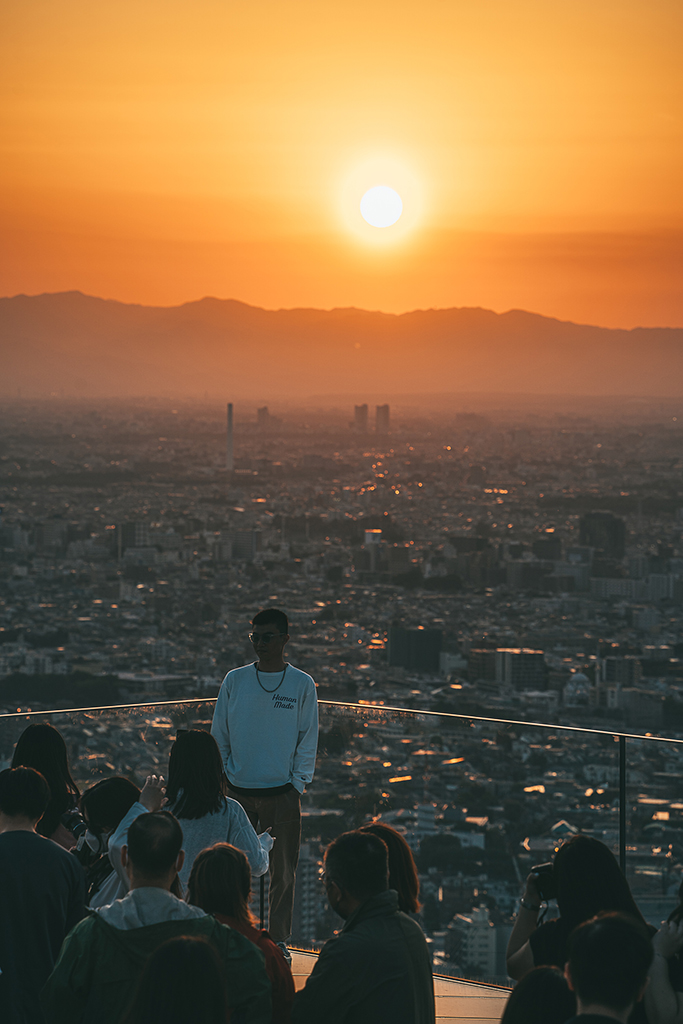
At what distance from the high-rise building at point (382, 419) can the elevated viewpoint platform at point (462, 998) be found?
32.8 m

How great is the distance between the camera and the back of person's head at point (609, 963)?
176cm

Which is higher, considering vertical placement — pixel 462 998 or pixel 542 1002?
pixel 542 1002

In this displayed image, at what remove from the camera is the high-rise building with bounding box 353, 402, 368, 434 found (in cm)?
3603

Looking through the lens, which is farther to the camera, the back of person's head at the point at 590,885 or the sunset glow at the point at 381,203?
the sunset glow at the point at 381,203

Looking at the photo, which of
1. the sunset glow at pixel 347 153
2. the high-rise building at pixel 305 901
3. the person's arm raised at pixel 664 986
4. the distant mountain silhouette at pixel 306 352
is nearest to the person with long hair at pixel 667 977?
the person's arm raised at pixel 664 986

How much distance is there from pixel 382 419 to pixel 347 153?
9.25 metres

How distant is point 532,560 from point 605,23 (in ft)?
59.9

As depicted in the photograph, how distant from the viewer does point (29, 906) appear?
239 cm

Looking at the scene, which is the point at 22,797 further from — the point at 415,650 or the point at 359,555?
the point at 359,555

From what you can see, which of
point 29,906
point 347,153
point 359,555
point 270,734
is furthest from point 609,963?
point 359,555

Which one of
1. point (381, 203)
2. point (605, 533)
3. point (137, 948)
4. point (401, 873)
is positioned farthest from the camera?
point (605, 533)

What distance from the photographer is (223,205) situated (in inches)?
1406

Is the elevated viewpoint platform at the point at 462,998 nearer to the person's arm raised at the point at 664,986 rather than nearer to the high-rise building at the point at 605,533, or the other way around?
the person's arm raised at the point at 664,986

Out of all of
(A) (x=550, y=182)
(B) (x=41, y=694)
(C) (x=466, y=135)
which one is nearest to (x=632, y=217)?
(A) (x=550, y=182)
